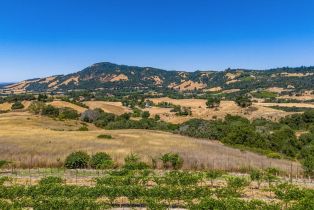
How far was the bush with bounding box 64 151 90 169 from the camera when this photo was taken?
5422 centimetres

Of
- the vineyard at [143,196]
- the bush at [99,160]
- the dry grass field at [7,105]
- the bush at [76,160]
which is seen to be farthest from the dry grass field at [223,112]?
the vineyard at [143,196]

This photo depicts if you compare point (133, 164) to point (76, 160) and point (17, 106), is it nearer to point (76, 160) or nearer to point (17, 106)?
point (76, 160)

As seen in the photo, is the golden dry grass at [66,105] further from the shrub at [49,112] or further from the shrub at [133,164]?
the shrub at [133,164]

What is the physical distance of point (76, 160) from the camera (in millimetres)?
54281

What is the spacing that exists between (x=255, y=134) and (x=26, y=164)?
4744 centimetres

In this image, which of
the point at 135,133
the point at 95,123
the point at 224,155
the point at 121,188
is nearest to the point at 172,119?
the point at 95,123

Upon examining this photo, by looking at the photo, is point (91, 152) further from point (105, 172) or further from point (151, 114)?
point (151, 114)

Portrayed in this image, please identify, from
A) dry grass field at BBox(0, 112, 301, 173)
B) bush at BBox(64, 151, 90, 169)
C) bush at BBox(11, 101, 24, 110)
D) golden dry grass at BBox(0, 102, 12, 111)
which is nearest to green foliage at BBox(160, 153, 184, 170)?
dry grass field at BBox(0, 112, 301, 173)

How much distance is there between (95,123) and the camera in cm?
11844

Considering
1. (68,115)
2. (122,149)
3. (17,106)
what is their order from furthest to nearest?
(17,106)
(68,115)
(122,149)

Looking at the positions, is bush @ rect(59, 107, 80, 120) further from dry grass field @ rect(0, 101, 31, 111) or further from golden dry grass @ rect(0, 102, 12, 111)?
golden dry grass @ rect(0, 102, 12, 111)

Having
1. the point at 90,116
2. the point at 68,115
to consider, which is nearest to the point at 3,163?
the point at 68,115

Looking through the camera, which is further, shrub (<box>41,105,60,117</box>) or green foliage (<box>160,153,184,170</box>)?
shrub (<box>41,105,60,117</box>)

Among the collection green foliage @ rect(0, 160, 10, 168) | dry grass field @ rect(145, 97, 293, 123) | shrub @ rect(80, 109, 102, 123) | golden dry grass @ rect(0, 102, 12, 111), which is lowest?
dry grass field @ rect(145, 97, 293, 123)
